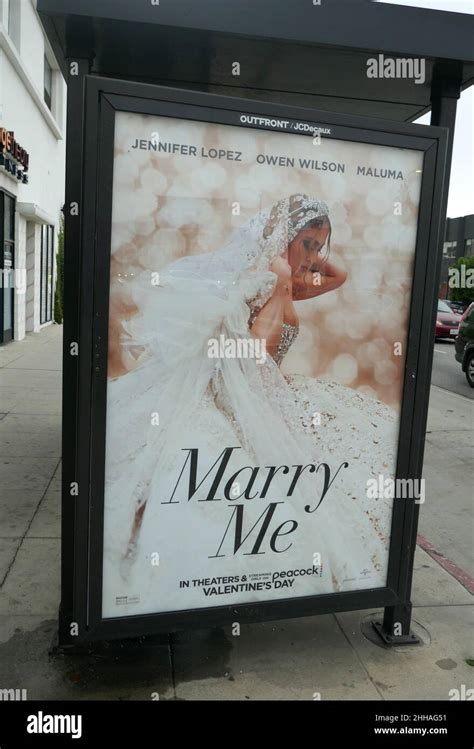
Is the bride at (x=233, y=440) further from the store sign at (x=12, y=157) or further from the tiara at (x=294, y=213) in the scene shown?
the store sign at (x=12, y=157)

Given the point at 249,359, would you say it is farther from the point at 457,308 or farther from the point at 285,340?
the point at 457,308

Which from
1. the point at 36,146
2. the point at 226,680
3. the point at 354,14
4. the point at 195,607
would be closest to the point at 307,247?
the point at 354,14

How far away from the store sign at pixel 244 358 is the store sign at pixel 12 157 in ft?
41.4

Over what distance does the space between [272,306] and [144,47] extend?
4.47 ft

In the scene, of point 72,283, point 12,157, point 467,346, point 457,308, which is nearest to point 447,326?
point 467,346

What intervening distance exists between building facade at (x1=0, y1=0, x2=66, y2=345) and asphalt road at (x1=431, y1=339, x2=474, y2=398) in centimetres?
1059

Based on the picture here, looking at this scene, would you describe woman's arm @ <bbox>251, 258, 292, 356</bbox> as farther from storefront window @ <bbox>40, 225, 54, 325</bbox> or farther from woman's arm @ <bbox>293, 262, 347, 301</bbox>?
storefront window @ <bbox>40, 225, 54, 325</bbox>

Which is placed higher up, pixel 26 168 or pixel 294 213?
pixel 26 168

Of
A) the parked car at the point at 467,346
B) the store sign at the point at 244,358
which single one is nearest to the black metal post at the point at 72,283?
the store sign at the point at 244,358

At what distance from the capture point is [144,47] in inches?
118

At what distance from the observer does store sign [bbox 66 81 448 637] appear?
2764 mm

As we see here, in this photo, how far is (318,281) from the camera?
9.91ft

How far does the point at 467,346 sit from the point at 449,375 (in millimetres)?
1436
